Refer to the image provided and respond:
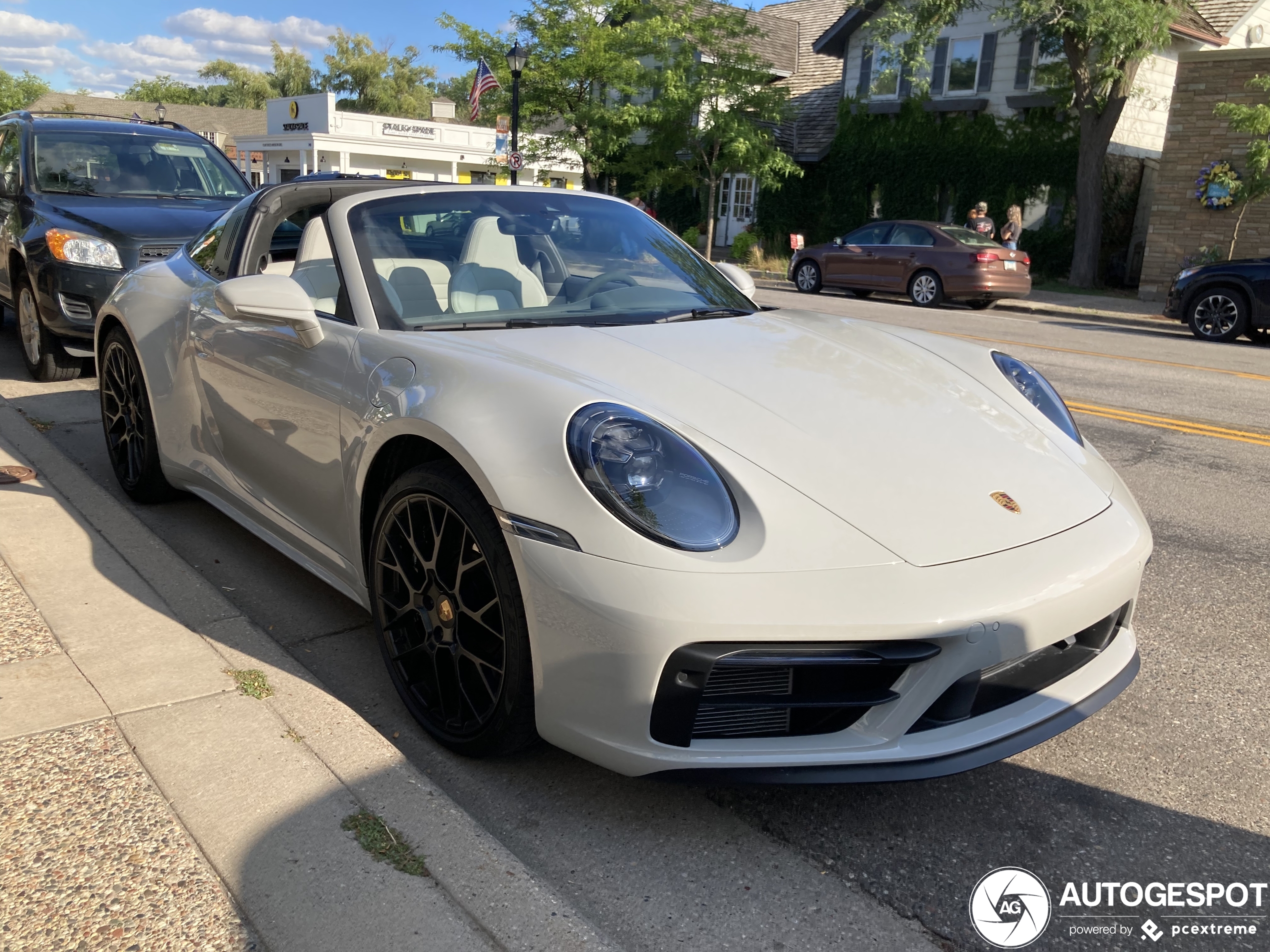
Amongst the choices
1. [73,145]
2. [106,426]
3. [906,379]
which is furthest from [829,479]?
[73,145]

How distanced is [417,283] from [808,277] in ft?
59.7

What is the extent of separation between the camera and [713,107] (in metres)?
27.4

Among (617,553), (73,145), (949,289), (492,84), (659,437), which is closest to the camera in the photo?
(617,553)

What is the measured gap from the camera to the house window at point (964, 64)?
27.7 metres

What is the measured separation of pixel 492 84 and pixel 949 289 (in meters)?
14.0

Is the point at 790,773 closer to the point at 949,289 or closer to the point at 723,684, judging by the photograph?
the point at 723,684

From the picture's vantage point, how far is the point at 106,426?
16.0 ft

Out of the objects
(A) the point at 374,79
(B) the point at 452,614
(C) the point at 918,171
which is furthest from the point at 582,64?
(A) the point at 374,79

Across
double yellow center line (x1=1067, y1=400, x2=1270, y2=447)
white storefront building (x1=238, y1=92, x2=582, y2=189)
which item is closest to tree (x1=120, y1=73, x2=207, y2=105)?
white storefront building (x1=238, y1=92, x2=582, y2=189)

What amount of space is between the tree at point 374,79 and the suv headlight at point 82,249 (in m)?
77.5

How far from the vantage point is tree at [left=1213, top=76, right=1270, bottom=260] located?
1873cm

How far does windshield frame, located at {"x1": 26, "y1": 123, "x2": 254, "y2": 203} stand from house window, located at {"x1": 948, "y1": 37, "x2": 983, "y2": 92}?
2379 centimetres

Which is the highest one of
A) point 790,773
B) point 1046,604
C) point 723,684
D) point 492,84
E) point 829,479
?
point 492,84

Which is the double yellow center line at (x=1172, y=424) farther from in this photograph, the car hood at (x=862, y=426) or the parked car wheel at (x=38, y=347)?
the parked car wheel at (x=38, y=347)
